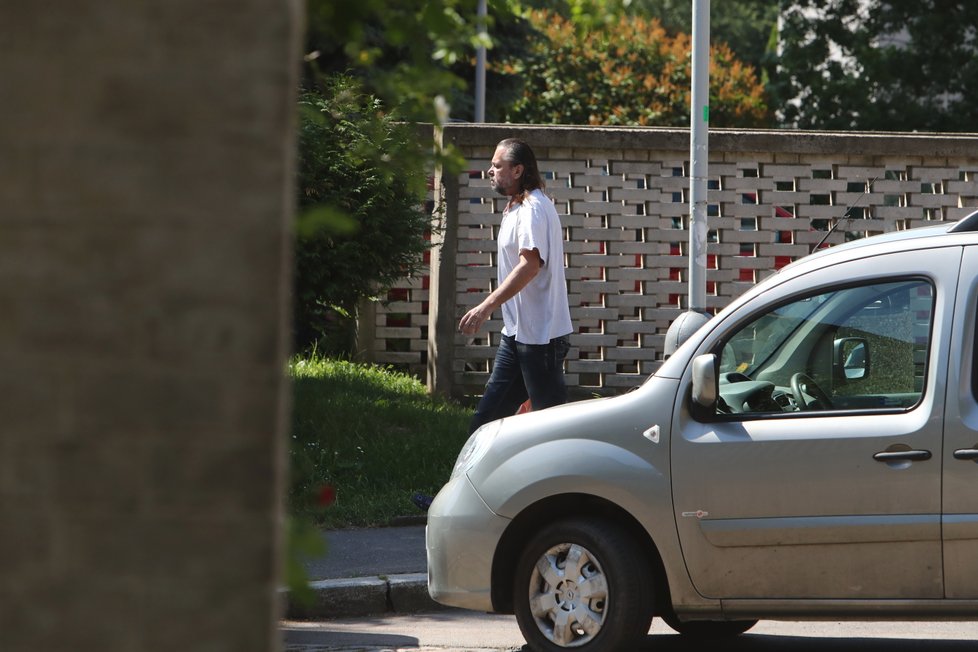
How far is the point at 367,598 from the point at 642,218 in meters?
5.41

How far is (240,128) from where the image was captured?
70.1 inches

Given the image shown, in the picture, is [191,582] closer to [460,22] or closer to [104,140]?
[104,140]

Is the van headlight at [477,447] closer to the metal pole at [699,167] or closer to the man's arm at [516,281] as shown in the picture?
the man's arm at [516,281]

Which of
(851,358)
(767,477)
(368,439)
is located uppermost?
(851,358)

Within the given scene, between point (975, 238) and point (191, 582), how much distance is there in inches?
165

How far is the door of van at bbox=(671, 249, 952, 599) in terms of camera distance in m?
5.19

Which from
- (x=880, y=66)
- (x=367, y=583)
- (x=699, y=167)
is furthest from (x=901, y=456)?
(x=880, y=66)

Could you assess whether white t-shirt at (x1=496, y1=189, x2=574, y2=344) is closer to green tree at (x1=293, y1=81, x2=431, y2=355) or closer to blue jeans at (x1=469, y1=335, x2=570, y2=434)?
blue jeans at (x1=469, y1=335, x2=570, y2=434)

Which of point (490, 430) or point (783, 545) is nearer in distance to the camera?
point (783, 545)

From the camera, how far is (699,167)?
10.2 m

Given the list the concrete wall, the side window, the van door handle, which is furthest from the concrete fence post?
the concrete wall

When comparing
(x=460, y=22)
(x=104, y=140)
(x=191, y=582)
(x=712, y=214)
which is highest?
(x=712, y=214)

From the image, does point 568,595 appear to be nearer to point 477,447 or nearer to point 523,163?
point 477,447

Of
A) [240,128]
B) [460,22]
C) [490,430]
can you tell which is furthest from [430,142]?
[490,430]
